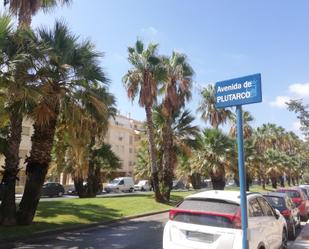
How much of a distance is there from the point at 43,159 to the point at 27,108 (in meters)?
1.89

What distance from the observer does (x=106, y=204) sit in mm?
21734

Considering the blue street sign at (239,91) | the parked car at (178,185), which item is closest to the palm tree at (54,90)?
the blue street sign at (239,91)

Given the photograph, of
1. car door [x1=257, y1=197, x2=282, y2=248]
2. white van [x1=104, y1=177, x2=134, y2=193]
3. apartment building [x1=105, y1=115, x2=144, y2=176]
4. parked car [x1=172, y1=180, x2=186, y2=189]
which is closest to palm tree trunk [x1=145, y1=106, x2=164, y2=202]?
car door [x1=257, y1=197, x2=282, y2=248]

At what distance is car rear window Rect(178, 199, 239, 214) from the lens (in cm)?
707

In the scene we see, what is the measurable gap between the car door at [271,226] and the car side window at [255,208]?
22 centimetres

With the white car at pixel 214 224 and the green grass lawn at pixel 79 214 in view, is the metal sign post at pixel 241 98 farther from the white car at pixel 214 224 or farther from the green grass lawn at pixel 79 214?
the green grass lawn at pixel 79 214

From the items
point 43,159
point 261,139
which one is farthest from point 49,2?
point 261,139

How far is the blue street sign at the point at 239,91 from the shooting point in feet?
18.7

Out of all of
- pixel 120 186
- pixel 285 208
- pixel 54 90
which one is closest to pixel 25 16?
pixel 54 90

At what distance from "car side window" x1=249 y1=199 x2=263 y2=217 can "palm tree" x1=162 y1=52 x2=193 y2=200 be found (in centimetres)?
1867

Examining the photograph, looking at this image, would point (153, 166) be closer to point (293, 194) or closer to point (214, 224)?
point (293, 194)

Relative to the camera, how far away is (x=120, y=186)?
170 ft

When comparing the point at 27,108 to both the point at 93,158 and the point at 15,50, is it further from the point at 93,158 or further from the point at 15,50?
the point at 93,158

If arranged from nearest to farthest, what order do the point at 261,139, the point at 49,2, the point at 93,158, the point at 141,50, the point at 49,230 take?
the point at 49,230 → the point at 49,2 → the point at 141,50 → the point at 93,158 → the point at 261,139
